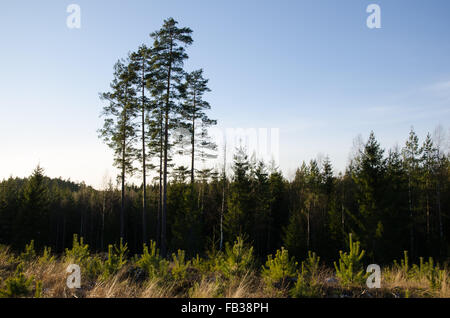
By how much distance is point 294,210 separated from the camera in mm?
32812

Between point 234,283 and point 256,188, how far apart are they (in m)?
28.3

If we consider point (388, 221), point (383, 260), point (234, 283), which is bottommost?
point (383, 260)

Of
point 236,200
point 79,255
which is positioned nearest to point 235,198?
point 236,200

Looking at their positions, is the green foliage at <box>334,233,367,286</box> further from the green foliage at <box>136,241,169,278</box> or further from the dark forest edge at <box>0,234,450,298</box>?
the green foliage at <box>136,241,169,278</box>

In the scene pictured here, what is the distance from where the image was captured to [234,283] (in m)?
5.03

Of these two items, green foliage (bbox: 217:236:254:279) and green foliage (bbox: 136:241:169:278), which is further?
green foliage (bbox: 217:236:254:279)

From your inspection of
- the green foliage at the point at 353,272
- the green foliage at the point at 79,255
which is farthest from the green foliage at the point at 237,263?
the green foliage at the point at 79,255

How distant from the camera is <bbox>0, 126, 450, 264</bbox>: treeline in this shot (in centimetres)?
2278

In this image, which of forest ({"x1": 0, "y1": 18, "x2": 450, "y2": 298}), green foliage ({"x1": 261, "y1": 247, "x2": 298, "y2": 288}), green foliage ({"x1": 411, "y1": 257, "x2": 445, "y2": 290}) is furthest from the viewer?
forest ({"x1": 0, "y1": 18, "x2": 450, "y2": 298})

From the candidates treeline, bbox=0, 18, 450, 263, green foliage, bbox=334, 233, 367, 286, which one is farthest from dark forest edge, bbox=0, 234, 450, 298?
treeline, bbox=0, 18, 450, 263

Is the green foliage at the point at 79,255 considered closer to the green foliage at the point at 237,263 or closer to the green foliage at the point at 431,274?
the green foliage at the point at 237,263
